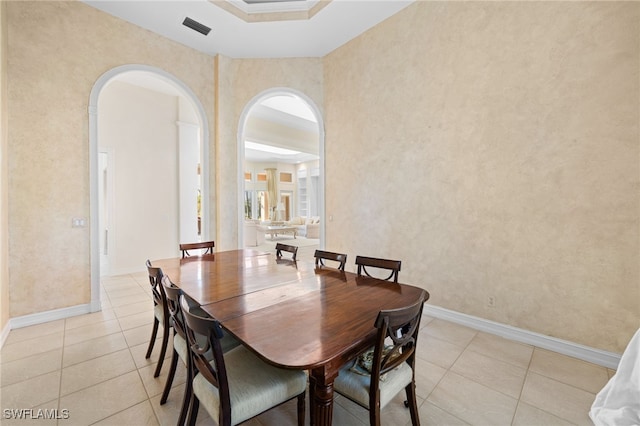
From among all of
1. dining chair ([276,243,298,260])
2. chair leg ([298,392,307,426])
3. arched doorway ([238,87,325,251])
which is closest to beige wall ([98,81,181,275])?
arched doorway ([238,87,325,251])

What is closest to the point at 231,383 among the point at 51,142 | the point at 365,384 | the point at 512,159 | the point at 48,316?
the point at 365,384

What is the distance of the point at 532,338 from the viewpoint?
2492 millimetres

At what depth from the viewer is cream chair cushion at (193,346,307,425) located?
3.88ft

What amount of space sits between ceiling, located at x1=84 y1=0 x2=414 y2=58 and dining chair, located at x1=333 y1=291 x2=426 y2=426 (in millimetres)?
3592

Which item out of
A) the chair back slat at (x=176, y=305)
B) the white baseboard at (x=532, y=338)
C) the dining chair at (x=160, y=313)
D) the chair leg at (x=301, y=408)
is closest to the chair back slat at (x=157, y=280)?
the dining chair at (x=160, y=313)

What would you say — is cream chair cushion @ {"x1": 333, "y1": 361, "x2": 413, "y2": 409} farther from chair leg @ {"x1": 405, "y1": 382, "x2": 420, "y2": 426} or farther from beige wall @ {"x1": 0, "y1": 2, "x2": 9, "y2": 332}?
beige wall @ {"x1": 0, "y1": 2, "x2": 9, "y2": 332}

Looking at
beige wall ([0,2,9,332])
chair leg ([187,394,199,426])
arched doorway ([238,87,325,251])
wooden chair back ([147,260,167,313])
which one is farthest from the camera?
arched doorway ([238,87,325,251])

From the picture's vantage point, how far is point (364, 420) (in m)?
1.62

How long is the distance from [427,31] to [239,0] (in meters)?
2.33

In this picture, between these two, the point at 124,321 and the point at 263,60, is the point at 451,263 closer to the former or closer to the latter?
the point at 124,321

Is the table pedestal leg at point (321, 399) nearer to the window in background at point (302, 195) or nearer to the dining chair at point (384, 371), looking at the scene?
the dining chair at point (384, 371)

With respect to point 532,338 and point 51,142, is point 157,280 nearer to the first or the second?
point 51,142

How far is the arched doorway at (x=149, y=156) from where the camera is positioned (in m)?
3.26

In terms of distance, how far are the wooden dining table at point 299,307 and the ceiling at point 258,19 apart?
10.2 ft
